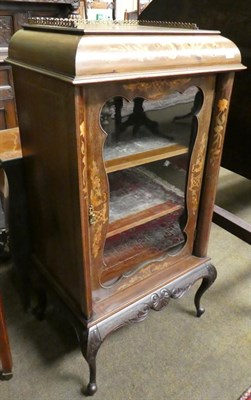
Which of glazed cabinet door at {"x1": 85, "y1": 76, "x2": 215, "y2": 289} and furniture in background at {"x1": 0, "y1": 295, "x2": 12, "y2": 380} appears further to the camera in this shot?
furniture in background at {"x1": 0, "y1": 295, "x2": 12, "y2": 380}

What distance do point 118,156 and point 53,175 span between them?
16 centimetres

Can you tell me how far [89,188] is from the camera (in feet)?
2.29

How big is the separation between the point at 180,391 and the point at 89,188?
2.29ft

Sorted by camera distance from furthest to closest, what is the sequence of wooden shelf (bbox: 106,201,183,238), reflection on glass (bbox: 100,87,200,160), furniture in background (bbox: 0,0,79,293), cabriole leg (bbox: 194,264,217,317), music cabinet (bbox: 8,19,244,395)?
cabriole leg (bbox: 194,264,217,317) < furniture in background (bbox: 0,0,79,293) < wooden shelf (bbox: 106,201,183,238) < reflection on glass (bbox: 100,87,200,160) < music cabinet (bbox: 8,19,244,395)

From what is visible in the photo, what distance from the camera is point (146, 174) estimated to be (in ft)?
3.03

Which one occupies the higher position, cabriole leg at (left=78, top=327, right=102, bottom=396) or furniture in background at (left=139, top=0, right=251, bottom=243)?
furniture in background at (left=139, top=0, right=251, bottom=243)

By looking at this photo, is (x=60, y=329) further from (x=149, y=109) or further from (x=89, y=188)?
(x=149, y=109)

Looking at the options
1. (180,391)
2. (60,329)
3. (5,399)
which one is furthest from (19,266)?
(180,391)

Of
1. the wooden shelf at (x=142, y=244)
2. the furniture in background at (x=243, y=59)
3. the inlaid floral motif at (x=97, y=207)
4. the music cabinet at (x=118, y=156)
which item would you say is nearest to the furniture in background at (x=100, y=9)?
the furniture in background at (x=243, y=59)

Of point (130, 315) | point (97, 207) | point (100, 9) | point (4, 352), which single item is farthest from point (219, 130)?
point (100, 9)

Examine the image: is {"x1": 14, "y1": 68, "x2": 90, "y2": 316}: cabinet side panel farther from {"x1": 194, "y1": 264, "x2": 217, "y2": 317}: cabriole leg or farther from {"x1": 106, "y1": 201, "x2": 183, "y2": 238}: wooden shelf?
{"x1": 194, "y1": 264, "x2": 217, "y2": 317}: cabriole leg

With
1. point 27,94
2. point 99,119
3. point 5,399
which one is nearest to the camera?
point 99,119

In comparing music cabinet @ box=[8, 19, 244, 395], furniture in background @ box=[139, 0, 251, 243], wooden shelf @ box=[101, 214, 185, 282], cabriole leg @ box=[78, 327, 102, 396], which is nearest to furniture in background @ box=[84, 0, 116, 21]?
furniture in background @ box=[139, 0, 251, 243]

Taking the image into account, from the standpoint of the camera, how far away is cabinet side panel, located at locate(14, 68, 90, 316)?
0.66m
